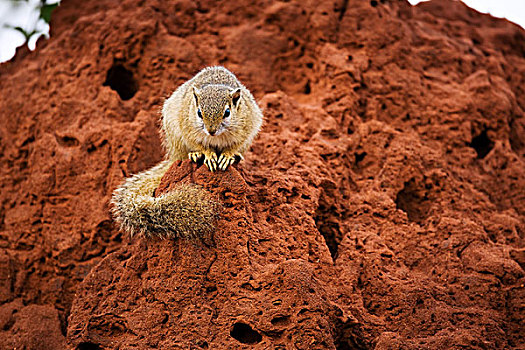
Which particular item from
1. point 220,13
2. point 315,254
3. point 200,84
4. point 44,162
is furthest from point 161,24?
point 315,254

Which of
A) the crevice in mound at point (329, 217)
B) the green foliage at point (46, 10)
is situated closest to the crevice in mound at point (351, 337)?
the crevice in mound at point (329, 217)

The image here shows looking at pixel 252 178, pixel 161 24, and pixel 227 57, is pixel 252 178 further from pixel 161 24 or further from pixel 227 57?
pixel 161 24

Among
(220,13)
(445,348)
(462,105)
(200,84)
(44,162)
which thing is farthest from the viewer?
(220,13)

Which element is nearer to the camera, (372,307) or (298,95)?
(372,307)

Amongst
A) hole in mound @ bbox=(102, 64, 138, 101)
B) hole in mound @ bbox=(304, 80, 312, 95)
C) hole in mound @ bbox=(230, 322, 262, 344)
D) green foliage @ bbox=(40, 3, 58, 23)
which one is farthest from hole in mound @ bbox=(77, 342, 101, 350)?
green foliage @ bbox=(40, 3, 58, 23)

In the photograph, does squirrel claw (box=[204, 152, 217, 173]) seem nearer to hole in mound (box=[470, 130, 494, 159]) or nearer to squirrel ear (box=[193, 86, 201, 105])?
squirrel ear (box=[193, 86, 201, 105])
